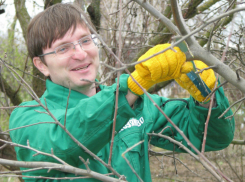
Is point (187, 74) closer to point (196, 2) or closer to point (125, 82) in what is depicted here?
point (125, 82)

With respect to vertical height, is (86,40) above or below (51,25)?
below

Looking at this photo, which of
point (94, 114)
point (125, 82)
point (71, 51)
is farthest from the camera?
point (71, 51)

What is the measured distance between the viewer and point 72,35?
5.76 ft

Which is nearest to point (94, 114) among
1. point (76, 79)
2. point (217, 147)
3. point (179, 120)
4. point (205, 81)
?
point (76, 79)

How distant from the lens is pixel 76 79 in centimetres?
175

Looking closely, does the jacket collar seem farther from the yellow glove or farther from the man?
the yellow glove

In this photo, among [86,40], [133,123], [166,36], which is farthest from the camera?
[166,36]

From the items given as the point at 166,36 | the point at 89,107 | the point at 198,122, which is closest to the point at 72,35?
the point at 89,107

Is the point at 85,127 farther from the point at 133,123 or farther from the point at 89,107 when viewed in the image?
the point at 133,123

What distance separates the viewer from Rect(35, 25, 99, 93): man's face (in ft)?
5.70

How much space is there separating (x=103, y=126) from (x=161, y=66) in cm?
39

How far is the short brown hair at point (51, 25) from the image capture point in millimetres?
1775

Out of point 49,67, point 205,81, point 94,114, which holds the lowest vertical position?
point 94,114

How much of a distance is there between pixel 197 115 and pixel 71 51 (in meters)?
0.86
